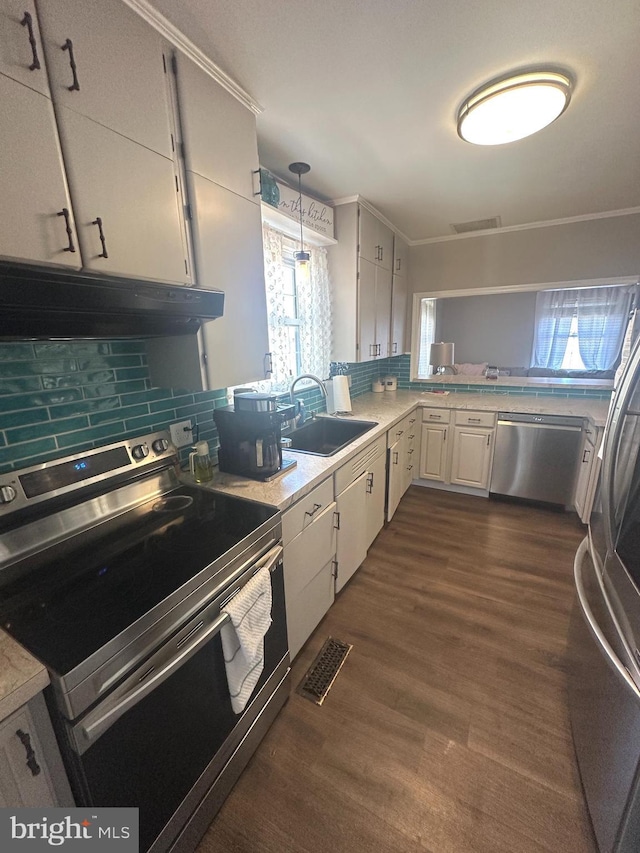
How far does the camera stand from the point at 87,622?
2.66 feet

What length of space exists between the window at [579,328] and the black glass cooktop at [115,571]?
575cm

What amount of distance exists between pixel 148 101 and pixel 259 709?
7.04ft

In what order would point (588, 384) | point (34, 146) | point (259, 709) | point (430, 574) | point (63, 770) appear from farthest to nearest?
point (588, 384) → point (430, 574) → point (259, 709) → point (34, 146) → point (63, 770)

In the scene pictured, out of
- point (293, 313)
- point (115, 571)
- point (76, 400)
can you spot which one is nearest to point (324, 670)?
point (115, 571)

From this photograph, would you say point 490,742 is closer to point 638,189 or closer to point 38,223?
point 38,223

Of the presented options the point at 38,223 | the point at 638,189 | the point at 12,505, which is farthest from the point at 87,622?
the point at 638,189

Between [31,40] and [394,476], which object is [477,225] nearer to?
[394,476]

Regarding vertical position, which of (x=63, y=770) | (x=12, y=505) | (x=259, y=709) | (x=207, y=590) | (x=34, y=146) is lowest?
(x=259, y=709)

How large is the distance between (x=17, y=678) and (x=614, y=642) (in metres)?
1.45

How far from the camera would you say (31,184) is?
858mm

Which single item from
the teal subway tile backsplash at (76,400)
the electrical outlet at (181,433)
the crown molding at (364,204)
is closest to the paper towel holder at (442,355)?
the crown molding at (364,204)

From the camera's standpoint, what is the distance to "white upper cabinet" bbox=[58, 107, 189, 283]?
3.13 feet

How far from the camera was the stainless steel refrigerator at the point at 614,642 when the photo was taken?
88 centimetres

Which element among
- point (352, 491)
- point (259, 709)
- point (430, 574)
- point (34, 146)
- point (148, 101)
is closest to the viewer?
point (34, 146)
